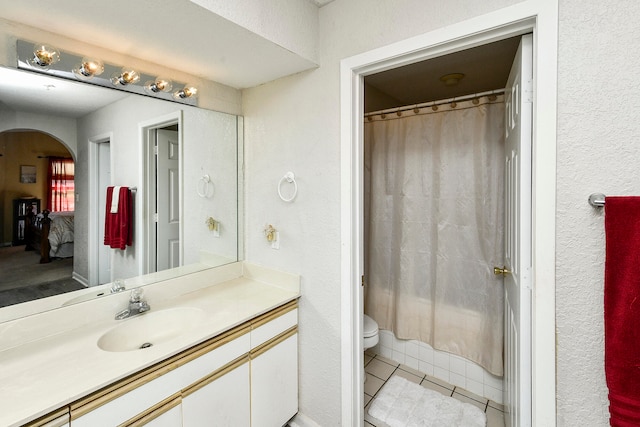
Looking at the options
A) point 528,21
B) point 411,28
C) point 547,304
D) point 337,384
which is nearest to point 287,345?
point 337,384

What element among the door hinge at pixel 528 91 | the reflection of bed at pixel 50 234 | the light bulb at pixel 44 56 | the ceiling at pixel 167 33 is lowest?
the reflection of bed at pixel 50 234

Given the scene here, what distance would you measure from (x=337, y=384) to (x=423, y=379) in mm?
1058

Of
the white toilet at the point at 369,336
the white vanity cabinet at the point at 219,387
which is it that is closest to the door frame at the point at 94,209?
the white vanity cabinet at the point at 219,387

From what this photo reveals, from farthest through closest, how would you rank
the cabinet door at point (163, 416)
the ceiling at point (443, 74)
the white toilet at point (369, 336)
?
1. the white toilet at point (369, 336)
2. the ceiling at point (443, 74)
3. the cabinet door at point (163, 416)

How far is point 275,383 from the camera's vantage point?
1630 millimetres

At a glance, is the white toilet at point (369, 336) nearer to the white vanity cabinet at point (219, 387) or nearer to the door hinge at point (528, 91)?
the white vanity cabinet at point (219, 387)

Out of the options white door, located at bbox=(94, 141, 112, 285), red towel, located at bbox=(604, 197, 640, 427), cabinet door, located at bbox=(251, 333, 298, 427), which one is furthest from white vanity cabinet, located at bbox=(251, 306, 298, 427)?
red towel, located at bbox=(604, 197, 640, 427)

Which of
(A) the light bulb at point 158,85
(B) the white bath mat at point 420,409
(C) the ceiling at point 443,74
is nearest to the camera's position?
(A) the light bulb at point 158,85

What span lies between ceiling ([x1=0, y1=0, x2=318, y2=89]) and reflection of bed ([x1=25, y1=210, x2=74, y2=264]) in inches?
32.2

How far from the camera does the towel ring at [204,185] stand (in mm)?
1906

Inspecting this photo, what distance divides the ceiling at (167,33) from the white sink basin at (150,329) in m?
1.32

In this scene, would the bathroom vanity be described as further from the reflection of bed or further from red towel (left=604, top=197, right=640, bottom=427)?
red towel (left=604, top=197, right=640, bottom=427)

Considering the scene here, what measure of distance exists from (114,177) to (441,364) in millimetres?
2593

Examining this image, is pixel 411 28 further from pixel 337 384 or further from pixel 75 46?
pixel 337 384
